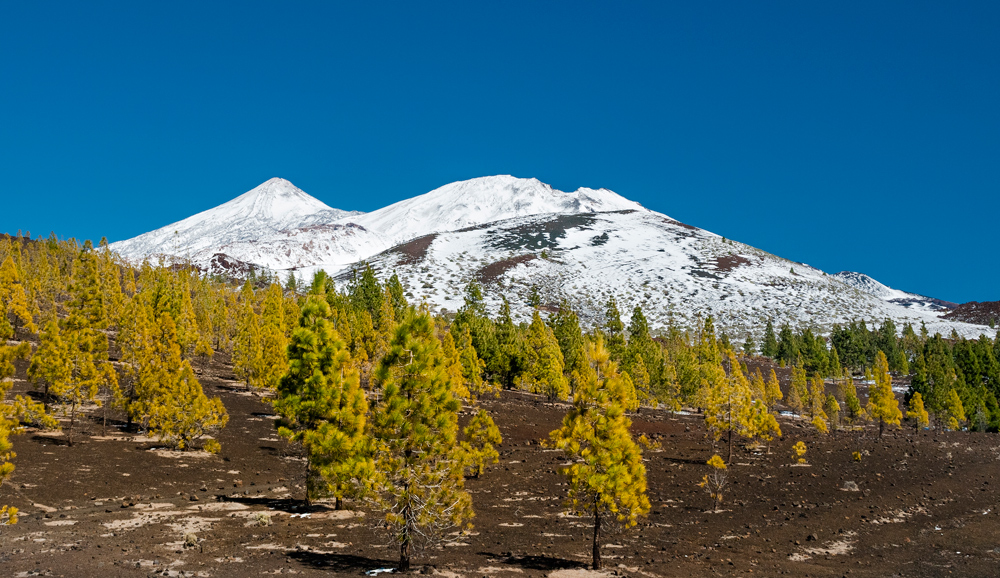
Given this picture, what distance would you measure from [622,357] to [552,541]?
5495 centimetres

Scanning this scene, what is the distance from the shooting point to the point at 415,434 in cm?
1593

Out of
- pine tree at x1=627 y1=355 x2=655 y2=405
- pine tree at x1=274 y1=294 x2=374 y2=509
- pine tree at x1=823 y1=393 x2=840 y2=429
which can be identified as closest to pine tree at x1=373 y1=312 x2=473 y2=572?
pine tree at x1=274 y1=294 x2=374 y2=509

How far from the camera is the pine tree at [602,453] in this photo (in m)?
16.6

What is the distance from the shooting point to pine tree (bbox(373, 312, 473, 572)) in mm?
15734

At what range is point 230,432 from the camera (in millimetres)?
39844

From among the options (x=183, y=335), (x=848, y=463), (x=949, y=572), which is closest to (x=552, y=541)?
(x=949, y=572)

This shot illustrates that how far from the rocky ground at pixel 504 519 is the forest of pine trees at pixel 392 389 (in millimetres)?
1304

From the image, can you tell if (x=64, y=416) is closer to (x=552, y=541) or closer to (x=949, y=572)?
(x=552, y=541)

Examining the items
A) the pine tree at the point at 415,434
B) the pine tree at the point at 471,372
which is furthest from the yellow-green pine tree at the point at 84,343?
the pine tree at the point at 471,372

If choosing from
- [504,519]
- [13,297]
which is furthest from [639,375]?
[13,297]

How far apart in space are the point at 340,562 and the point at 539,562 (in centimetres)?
567

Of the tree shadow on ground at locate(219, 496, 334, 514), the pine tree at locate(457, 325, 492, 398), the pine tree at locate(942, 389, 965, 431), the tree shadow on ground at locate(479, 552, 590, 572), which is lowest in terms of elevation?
the tree shadow on ground at locate(219, 496, 334, 514)

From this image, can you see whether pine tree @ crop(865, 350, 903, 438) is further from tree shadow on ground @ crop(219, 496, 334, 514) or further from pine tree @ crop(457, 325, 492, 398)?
tree shadow on ground @ crop(219, 496, 334, 514)

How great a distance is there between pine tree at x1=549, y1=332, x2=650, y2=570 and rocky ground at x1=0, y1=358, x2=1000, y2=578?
1813 millimetres
